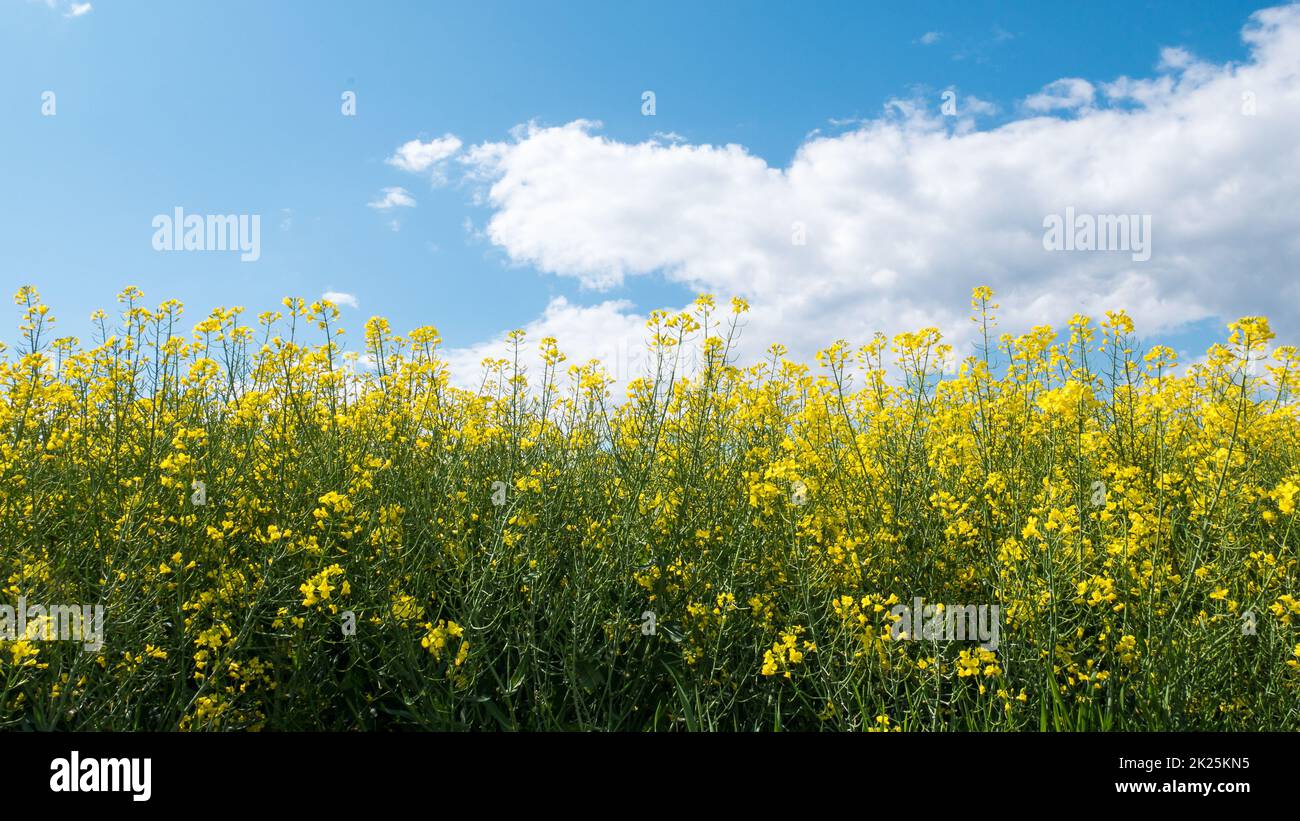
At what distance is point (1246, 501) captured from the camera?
337 centimetres

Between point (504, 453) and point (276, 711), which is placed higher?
point (504, 453)

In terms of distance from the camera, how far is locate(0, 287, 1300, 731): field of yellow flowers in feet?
9.06

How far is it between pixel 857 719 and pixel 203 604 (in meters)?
2.60

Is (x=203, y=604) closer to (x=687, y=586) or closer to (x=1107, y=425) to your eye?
(x=687, y=586)

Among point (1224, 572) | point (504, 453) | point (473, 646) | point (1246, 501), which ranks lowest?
point (473, 646)

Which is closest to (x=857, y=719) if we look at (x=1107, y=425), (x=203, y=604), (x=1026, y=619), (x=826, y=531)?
(x=1026, y=619)

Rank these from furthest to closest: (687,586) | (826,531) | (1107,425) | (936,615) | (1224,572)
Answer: (1107,425), (826,531), (687,586), (1224,572), (936,615)

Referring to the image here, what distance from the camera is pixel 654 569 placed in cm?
322

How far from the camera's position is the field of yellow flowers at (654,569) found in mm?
2762

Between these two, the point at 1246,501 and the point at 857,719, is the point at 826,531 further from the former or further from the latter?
the point at 1246,501
